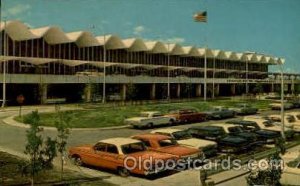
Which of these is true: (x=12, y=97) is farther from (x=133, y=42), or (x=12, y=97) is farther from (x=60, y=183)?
(x=60, y=183)

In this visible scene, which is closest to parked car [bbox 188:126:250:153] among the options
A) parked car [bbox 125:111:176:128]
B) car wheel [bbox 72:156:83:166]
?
car wheel [bbox 72:156:83:166]

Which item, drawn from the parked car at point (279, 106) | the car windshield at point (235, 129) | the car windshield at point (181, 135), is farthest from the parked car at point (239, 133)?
the parked car at point (279, 106)

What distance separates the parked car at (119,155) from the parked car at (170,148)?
615 millimetres

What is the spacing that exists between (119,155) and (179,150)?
8.92 feet

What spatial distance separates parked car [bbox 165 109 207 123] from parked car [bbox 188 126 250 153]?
32.7 ft

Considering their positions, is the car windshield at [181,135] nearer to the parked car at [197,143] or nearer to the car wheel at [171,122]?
the parked car at [197,143]

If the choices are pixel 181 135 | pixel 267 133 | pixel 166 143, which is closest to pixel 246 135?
pixel 267 133

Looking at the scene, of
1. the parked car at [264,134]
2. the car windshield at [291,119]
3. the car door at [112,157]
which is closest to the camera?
the car door at [112,157]

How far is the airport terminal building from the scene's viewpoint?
52.5 metres

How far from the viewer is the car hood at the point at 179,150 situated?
1789 cm

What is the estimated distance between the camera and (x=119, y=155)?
55.5 ft

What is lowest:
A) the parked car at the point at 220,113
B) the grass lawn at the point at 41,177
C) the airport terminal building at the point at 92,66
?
the grass lawn at the point at 41,177

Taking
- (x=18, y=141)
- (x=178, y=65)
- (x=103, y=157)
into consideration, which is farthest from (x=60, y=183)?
(x=178, y=65)

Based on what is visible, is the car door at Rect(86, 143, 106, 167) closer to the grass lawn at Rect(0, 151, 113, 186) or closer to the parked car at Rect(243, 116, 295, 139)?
the grass lawn at Rect(0, 151, 113, 186)
